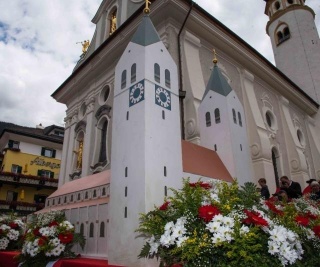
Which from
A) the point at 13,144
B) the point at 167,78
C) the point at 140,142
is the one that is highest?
the point at 13,144

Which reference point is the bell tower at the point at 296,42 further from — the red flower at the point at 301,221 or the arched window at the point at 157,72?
the red flower at the point at 301,221

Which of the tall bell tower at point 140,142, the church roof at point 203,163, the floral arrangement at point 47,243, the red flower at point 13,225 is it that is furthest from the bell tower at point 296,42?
the red flower at point 13,225

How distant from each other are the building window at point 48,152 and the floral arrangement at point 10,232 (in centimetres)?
2175

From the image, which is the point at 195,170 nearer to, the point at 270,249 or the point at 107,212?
the point at 107,212

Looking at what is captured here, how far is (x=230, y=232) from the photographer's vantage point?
12.5ft

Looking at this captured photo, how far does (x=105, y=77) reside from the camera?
17.8 m

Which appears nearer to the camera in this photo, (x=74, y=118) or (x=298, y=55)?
(x=74, y=118)

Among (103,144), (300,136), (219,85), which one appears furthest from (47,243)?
(300,136)

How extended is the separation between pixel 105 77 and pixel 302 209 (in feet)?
48.1

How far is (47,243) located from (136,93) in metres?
4.60

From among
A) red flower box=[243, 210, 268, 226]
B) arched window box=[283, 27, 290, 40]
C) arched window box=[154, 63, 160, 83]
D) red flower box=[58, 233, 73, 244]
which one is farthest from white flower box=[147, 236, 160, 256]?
arched window box=[283, 27, 290, 40]

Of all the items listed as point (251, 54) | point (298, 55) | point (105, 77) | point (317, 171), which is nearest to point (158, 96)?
point (105, 77)

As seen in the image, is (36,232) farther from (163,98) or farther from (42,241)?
(163,98)

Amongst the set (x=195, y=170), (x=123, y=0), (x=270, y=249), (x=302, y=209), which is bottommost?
(x=270, y=249)
